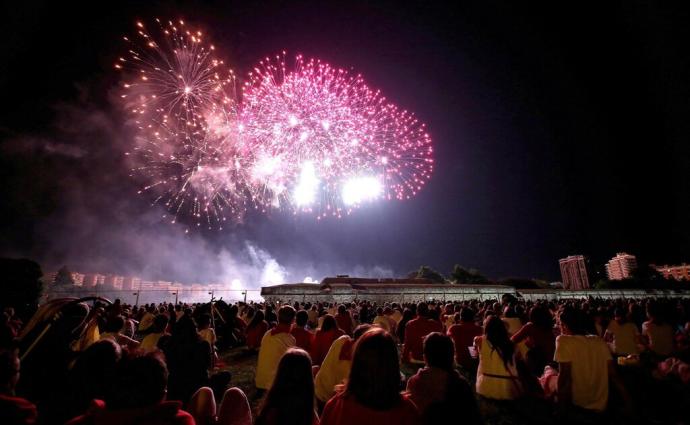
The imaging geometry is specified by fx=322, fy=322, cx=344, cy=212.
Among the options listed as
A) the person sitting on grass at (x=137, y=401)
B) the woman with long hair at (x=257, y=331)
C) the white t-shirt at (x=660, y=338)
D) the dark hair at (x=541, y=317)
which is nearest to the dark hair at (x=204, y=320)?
the woman with long hair at (x=257, y=331)

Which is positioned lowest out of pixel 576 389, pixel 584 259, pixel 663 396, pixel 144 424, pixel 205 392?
pixel 663 396

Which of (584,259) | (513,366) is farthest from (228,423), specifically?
(584,259)

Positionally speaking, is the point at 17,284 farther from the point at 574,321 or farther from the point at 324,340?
the point at 574,321

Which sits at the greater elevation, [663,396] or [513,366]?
[513,366]

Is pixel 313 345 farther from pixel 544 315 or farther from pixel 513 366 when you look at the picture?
pixel 544 315

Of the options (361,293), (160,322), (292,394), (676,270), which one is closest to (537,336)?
(292,394)

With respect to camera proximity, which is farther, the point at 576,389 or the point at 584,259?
the point at 584,259

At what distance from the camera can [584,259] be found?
363 ft

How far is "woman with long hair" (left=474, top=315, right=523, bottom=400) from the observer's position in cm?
561

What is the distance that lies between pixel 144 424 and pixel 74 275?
74.1 metres

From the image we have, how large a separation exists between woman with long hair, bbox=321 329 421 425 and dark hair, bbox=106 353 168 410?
1.31m

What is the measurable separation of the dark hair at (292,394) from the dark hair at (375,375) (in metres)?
0.36

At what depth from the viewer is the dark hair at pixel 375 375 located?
2361mm

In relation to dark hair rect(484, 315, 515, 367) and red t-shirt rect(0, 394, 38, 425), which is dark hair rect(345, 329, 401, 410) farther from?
dark hair rect(484, 315, 515, 367)
